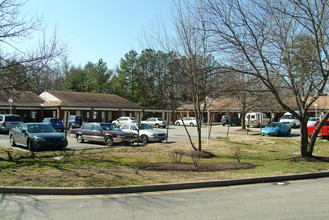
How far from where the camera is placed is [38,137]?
14.5 metres

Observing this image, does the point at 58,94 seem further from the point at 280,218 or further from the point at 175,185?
the point at 280,218

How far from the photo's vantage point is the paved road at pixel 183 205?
574cm

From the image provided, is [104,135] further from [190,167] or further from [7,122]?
[7,122]

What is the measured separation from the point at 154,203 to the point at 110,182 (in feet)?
5.85

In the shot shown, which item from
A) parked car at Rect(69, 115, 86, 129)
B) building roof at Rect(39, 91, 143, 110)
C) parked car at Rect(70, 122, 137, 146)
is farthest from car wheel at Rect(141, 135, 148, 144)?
building roof at Rect(39, 91, 143, 110)

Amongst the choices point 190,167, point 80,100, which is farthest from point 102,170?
point 80,100

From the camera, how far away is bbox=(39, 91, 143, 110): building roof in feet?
141

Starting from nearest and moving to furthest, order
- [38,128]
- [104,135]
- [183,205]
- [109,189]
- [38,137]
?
[183,205], [109,189], [38,137], [38,128], [104,135]

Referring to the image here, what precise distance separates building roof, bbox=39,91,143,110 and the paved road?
36829mm

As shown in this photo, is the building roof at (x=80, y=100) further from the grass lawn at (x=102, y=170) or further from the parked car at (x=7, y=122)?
the grass lawn at (x=102, y=170)

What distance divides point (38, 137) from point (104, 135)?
441 cm

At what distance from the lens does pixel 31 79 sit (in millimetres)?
11906

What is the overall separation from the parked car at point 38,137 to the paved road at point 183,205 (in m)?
7.79

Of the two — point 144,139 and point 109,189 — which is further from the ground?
point 144,139
